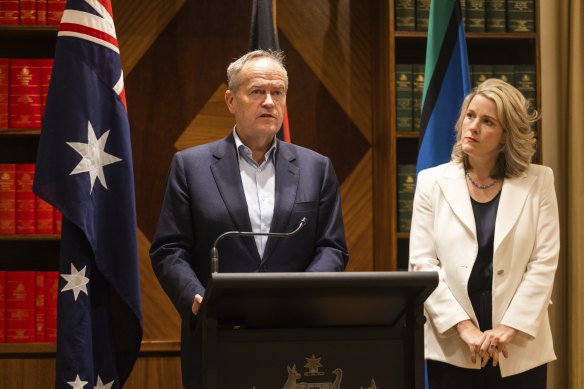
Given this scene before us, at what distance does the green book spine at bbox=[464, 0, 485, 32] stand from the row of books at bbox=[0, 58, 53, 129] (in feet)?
6.80

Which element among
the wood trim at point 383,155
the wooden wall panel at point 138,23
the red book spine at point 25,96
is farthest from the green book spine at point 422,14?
the red book spine at point 25,96

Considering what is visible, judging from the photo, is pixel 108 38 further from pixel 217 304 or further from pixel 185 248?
pixel 217 304

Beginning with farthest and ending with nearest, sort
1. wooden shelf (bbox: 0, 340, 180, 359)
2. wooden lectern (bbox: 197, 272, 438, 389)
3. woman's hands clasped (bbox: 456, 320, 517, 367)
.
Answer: wooden shelf (bbox: 0, 340, 180, 359) → woman's hands clasped (bbox: 456, 320, 517, 367) → wooden lectern (bbox: 197, 272, 438, 389)

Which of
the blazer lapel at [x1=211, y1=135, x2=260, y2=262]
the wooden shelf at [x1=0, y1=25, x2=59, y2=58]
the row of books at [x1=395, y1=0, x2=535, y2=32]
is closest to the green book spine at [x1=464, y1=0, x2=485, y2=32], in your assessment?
the row of books at [x1=395, y1=0, x2=535, y2=32]

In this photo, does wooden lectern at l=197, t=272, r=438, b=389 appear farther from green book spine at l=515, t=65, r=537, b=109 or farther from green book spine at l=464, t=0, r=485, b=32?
green book spine at l=464, t=0, r=485, b=32

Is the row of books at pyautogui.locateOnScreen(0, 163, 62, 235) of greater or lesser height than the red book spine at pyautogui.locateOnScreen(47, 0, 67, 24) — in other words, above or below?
below

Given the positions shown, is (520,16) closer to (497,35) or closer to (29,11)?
(497,35)

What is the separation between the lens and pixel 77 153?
3.22 m

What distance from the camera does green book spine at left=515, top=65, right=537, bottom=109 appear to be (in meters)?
4.21

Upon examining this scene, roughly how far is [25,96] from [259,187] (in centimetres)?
182

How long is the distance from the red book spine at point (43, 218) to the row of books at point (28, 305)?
0.67 feet

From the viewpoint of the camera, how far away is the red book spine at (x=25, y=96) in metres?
4.07

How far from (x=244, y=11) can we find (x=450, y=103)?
1.26 meters

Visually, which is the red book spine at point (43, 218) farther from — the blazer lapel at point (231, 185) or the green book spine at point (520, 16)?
the green book spine at point (520, 16)
